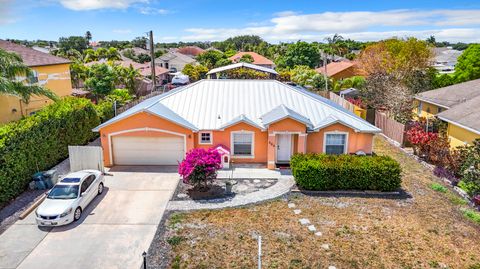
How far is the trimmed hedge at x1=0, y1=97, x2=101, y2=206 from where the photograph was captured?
15768 mm

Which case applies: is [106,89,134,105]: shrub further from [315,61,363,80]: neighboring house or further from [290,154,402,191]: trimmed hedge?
[315,61,363,80]: neighboring house

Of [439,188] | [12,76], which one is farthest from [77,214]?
[439,188]

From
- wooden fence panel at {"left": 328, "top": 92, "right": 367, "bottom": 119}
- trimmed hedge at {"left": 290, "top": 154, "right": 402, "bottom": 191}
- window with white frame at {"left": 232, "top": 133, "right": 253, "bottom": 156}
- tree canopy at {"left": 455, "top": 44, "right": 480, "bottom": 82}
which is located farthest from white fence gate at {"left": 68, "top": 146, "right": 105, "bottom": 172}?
tree canopy at {"left": 455, "top": 44, "right": 480, "bottom": 82}

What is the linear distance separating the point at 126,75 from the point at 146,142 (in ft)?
82.2

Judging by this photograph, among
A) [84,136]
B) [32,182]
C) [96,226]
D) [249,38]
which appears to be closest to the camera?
[96,226]

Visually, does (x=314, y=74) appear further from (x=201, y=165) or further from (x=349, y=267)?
(x=349, y=267)

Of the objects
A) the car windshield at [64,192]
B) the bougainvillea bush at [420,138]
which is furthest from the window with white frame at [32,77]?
the bougainvillea bush at [420,138]

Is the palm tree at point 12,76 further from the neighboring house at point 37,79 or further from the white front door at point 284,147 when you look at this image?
the white front door at point 284,147

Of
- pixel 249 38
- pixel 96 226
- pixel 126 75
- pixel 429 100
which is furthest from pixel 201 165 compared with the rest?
pixel 249 38

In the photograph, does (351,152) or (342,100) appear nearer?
(351,152)

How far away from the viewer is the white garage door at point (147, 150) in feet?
67.5

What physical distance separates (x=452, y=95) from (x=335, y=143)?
13.6 m

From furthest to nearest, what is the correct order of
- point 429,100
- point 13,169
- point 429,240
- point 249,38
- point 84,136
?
point 249,38 < point 429,100 < point 84,136 < point 13,169 < point 429,240

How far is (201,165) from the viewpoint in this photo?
16.4 meters
